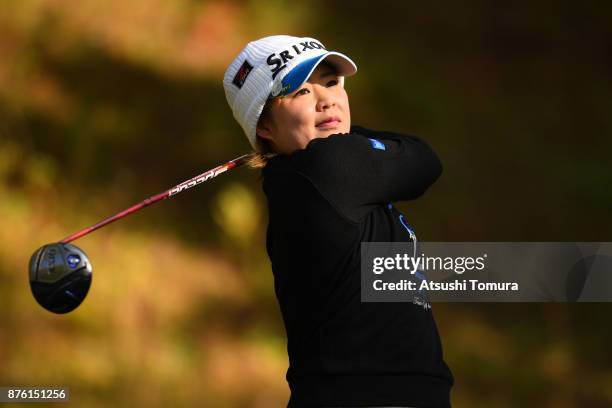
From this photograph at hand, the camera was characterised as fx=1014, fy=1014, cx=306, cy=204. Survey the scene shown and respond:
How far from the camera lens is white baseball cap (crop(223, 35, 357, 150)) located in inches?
83.4

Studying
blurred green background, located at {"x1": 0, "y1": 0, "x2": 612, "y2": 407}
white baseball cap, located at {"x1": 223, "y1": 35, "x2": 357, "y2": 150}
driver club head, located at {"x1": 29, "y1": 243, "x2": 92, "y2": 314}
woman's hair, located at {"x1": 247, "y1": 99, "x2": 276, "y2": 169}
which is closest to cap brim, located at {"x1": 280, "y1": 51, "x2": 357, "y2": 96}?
white baseball cap, located at {"x1": 223, "y1": 35, "x2": 357, "y2": 150}

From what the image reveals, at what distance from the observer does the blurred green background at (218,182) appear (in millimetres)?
4262

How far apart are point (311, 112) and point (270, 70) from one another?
142mm

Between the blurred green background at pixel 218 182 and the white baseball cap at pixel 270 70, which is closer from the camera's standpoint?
the white baseball cap at pixel 270 70

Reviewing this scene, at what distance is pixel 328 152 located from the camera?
1910 millimetres

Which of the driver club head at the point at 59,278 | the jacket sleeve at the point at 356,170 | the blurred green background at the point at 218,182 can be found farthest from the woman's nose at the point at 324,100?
the blurred green background at the point at 218,182

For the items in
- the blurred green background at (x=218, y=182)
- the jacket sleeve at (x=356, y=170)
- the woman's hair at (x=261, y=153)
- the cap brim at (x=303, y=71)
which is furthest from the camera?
the blurred green background at (x=218, y=182)

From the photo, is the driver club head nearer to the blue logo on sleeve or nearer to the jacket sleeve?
the jacket sleeve

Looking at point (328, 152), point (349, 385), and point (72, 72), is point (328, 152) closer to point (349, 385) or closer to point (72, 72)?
point (349, 385)

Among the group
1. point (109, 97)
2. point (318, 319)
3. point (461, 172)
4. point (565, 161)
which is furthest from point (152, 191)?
point (318, 319)

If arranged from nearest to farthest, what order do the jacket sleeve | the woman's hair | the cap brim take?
the jacket sleeve → the cap brim → the woman's hair

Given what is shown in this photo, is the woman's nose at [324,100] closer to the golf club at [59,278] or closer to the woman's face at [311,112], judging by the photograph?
the woman's face at [311,112]

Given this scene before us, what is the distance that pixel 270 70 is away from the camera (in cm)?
217

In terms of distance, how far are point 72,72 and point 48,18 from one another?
0.27 m
